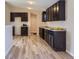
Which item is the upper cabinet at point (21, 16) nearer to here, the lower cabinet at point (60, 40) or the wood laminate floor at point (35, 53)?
the wood laminate floor at point (35, 53)

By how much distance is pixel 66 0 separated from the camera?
6020 millimetres

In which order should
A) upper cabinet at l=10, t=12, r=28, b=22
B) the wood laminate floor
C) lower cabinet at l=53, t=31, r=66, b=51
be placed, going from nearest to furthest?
the wood laminate floor, lower cabinet at l=53, t=31, r=66, b=51, upper cabinet at l=10, t=12, r=28, b=22

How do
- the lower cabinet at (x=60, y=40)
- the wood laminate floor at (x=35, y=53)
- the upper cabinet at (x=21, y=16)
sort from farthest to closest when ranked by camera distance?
1. the upper cabinet at (x=21, y=16)
2. the lower cabinet at (x=60, y=40)
3. the wood laminate floor at (x=35, y=53)

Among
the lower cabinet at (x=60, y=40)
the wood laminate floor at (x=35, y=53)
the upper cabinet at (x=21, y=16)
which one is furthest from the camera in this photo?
the upper cabinet at (x=21, y=16)

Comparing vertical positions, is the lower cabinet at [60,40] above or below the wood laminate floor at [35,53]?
above

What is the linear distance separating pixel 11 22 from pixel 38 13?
3149mm

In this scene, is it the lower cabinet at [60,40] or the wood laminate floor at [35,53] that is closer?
the wood laminate floor at [35,53]

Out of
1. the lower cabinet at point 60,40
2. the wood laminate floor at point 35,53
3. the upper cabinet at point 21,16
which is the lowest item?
the wood laminate floor at point 35,53

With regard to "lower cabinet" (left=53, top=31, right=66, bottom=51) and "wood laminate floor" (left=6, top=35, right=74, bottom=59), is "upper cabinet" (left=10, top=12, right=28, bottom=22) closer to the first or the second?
"wood laminate floor" (left=6, top=35, right=74, bottom=59)

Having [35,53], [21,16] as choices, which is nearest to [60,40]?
[35,53]

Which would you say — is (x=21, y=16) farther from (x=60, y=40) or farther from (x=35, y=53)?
(x=35, y=53)

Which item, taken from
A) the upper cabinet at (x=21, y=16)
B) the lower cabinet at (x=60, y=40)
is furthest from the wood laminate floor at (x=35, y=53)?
the upper cabinet at (x=21, y=16)

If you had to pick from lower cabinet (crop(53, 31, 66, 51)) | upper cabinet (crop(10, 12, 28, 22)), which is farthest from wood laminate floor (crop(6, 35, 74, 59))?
upper cabinet (crop(10, 12, 28, 22))
